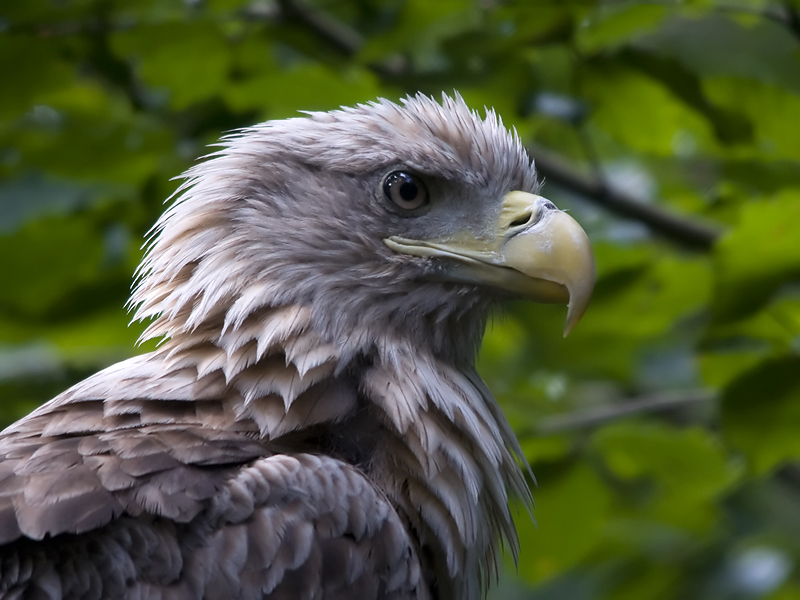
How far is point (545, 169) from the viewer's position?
5.16m

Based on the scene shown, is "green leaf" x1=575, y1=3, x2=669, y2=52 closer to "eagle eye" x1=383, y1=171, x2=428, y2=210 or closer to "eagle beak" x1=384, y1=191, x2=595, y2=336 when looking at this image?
"eagle beak" x1=384, y1=191, x2=595, y2=336

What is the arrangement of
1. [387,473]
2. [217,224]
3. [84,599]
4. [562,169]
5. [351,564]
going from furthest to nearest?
[562,169] → [217,224] → [387,473] → [351,564] → [84,599]

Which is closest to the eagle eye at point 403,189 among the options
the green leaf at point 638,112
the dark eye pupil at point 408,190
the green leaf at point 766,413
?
the dark eye pupil at point 408,190

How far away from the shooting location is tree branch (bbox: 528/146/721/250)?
16.6 ft

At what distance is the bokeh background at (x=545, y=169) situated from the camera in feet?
12.7

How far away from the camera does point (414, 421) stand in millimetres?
Answer: 3135

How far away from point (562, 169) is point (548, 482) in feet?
5.54

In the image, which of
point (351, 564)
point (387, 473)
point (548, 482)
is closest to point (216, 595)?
point (351, 564)

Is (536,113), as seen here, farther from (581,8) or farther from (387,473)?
(387,473)

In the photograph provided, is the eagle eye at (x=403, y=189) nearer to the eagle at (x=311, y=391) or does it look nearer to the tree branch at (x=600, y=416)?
the eagle at (x=311, y=391)

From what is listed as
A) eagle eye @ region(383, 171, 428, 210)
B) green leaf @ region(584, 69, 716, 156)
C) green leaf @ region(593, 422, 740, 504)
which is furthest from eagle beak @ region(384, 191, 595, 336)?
green leaf @ region(593, 422, 740, 504)

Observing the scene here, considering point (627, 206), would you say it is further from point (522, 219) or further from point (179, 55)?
point (179, 55)

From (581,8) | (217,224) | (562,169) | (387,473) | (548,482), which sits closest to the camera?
(387,473)

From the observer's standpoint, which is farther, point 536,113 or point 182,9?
point 536,113
